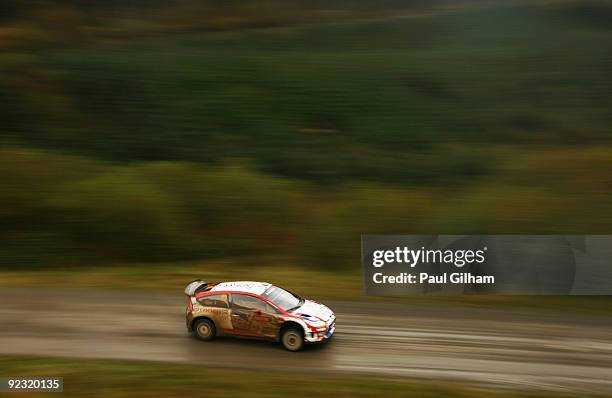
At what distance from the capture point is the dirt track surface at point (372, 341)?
13.1 metres

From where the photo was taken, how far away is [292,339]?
1353 centimetres

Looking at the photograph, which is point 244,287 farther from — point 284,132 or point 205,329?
point 284,132

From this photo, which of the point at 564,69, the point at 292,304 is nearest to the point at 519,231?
the point at 292,304

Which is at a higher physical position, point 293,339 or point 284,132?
point 284,132

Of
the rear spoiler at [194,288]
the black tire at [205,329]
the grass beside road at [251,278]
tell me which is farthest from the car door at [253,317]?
the grass beside road at [251,278]

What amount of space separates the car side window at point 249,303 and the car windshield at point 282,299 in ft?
0.68

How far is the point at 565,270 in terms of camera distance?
1748 centimetres

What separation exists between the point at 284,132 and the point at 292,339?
16996 millimetres

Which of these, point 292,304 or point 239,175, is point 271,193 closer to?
point 239,175

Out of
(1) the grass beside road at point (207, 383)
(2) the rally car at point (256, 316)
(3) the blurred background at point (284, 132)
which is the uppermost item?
(3) the blurred background at point (284, 132)

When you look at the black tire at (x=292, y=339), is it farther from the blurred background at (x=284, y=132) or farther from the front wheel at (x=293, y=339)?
the blurred background at (x=284, y=132)

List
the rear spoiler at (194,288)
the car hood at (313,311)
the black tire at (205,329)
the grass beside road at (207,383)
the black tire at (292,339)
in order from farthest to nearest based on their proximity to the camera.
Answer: the rear spoiler at (194,288)
the black tire at (205,329)
the car hood at (313,311)
the black tire at (292,339)
the grass beside road at (207,383)

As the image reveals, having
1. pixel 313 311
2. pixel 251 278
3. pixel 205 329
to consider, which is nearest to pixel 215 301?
pixel 205 329

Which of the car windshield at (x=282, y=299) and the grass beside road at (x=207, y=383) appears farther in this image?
the car windshield at (x=282, y=299)
